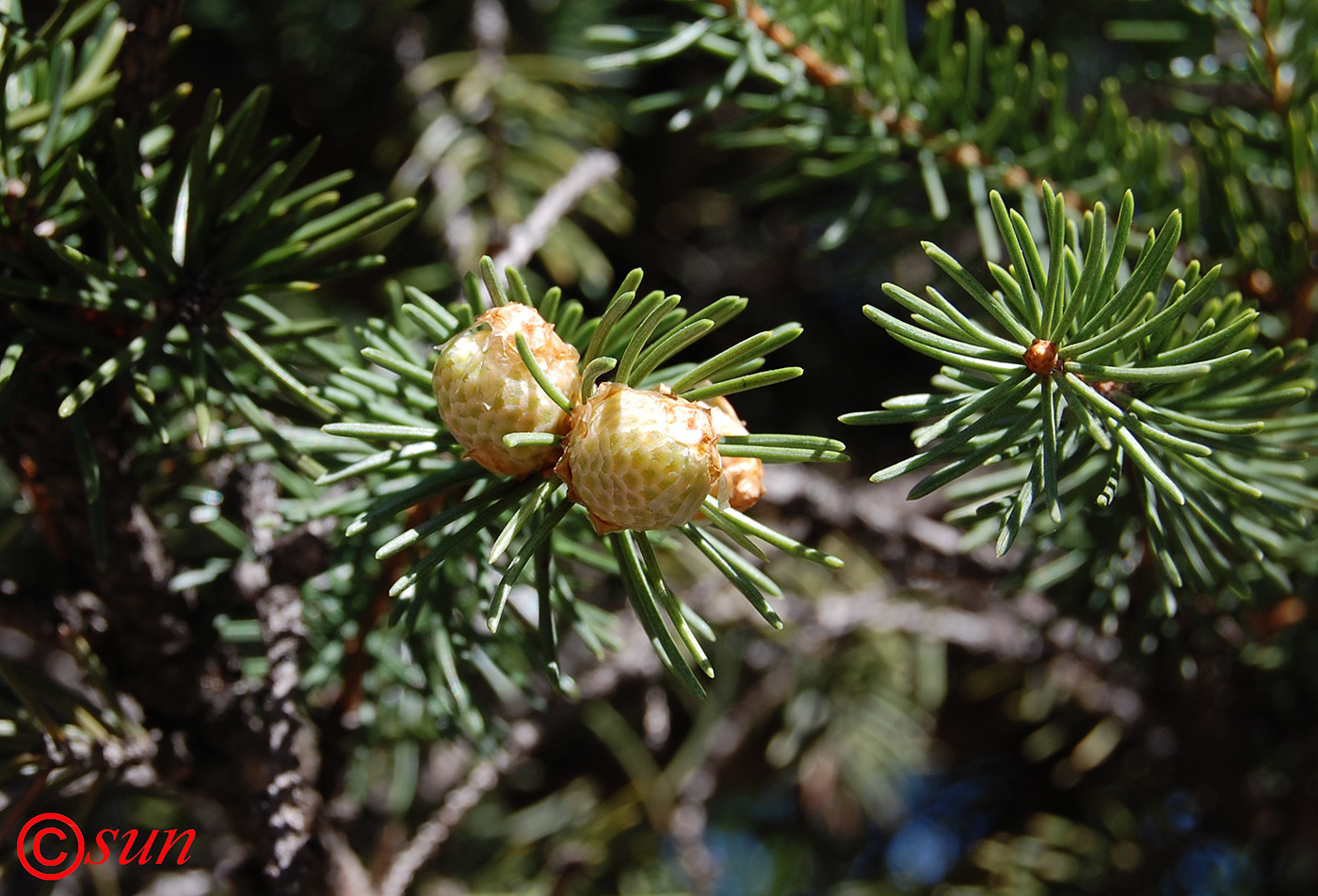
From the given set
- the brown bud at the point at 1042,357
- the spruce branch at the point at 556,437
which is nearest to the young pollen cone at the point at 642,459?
the spruce branch at the point at 556,437

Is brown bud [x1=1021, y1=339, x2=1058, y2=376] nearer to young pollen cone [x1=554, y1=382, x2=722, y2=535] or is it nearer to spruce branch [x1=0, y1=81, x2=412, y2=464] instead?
young pollen cone [x1=554, y1=382, x2=722, y2=535]

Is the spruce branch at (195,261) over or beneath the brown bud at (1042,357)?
over

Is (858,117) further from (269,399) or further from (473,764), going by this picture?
(473,764)

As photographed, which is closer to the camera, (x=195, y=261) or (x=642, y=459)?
(x=642, y=459)

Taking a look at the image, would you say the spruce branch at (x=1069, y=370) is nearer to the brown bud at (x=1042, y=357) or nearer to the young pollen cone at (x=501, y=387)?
the brown bud at (x=1042, y=357)

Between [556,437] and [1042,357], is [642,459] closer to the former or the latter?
[556,437]

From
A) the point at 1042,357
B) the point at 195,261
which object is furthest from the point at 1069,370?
the point at 195,261
